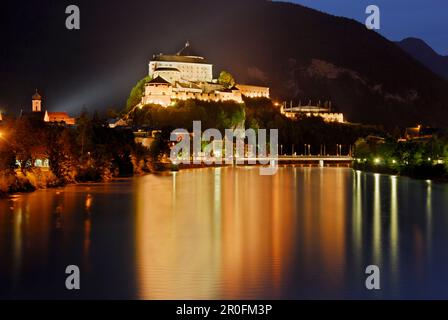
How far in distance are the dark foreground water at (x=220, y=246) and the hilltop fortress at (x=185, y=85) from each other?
43503 mm

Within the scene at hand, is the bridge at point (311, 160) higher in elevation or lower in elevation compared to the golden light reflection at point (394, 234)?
higher

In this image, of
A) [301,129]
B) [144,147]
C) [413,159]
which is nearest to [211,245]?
[413,159]

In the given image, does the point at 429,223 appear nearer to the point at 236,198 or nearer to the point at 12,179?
the point at 236,198

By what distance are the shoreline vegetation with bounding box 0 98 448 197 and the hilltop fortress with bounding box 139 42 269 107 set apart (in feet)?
4.36

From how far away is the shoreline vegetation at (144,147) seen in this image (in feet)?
85.0

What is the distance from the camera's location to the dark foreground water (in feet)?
32.3

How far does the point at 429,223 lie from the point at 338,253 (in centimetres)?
612

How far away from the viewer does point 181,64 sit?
78.6 meters

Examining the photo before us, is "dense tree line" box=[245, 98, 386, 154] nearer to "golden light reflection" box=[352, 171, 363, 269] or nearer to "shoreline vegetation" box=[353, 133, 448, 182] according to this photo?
"shoreline vegetation" box=[353, 133, 448, 182]

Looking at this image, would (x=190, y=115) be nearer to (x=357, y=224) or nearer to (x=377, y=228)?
(x=357, y=224)

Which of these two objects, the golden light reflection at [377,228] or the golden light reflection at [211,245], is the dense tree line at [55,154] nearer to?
the golden light reflection at [211,245]

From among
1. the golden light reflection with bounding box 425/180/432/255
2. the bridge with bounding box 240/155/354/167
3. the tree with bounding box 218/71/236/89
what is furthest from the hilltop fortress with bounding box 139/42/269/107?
the golden light reflection with bounding box 425/180/432/255

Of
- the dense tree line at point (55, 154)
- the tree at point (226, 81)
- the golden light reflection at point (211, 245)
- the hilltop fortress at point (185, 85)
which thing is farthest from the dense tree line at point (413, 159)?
the tree at point (226, 81)
